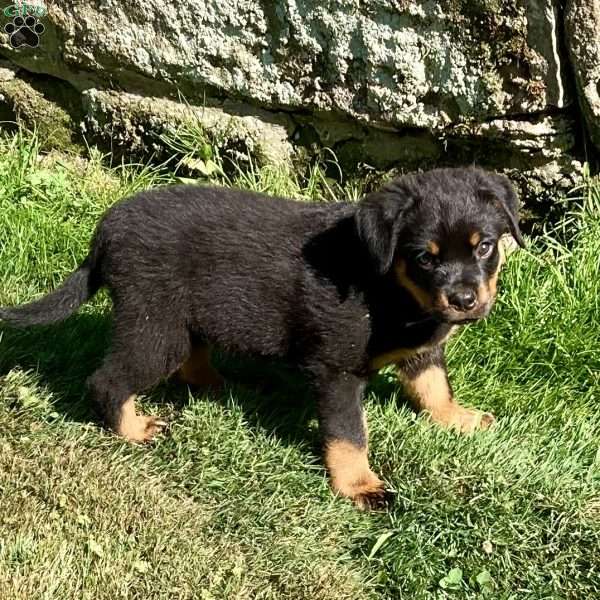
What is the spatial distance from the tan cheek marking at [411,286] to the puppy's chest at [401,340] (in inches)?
6.4

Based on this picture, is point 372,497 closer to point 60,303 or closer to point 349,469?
point 349,469

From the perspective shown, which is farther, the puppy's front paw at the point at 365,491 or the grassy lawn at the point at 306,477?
the puppy's front paw at the point at 365,491

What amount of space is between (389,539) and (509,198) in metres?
1.45

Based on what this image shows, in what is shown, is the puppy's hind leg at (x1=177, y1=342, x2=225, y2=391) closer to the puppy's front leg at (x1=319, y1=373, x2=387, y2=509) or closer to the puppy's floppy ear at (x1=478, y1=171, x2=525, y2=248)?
the puppy's front leg at (x1=319, y1=373, x2=387, y2=509)

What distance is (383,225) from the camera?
382 centimetres

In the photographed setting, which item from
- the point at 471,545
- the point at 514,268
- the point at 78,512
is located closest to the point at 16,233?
the point at 78,512

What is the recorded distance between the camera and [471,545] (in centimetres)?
380

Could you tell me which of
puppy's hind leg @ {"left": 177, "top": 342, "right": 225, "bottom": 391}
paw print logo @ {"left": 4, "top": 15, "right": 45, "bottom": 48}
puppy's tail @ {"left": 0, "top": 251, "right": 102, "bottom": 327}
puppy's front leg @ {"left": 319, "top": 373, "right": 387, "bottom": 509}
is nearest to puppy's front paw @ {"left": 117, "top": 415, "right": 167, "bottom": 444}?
puppy's hind leg @ {"left": 177, "top": 342, "right": 225, "bottom": 391}

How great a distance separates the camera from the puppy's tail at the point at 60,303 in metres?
4.29

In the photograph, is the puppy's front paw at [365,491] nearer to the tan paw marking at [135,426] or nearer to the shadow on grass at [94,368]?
the shadow on grass at [94,368]

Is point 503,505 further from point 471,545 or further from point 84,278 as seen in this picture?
point 84,278

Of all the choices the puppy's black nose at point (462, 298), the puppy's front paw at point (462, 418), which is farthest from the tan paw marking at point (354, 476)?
the puppy's black nose at point (462, 298)

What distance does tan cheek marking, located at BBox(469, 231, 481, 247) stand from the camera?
12.3 ft

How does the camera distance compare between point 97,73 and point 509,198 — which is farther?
point 97,73
